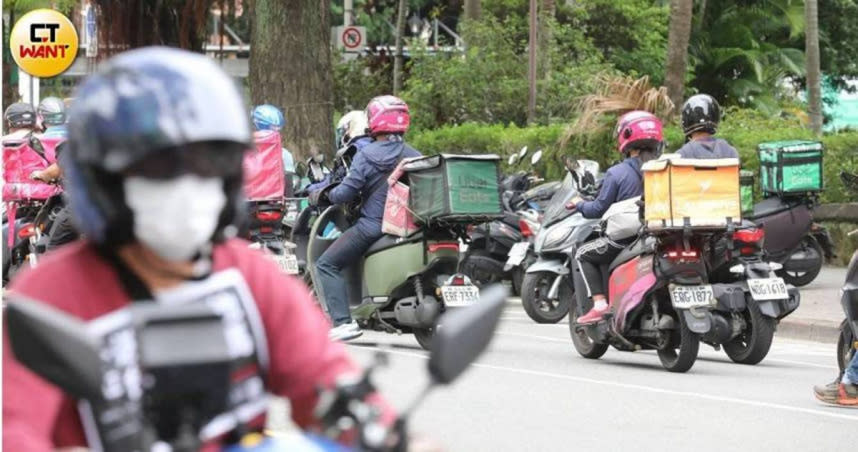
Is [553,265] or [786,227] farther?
[786,227]

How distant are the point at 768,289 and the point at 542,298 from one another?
457 centimetres

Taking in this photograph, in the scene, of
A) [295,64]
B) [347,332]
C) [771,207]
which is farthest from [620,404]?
[295,64]

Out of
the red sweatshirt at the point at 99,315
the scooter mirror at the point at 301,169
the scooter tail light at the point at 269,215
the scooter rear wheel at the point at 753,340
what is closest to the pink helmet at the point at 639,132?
the scooter rear wheel at the point at 753,340

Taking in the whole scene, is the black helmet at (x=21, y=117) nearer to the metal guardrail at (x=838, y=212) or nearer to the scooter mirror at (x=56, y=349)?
the metal guardrail at (x=838, y=212)

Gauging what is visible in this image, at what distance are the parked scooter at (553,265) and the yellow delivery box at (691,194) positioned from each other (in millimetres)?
3982

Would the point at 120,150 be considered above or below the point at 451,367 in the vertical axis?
above

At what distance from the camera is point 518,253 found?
1936 cm

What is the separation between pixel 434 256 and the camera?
1420 cm

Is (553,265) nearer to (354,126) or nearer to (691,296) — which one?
(354,126)

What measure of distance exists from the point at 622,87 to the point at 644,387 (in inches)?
479

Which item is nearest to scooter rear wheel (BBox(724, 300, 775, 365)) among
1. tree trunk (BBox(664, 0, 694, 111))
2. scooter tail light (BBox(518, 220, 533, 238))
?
scooter tail light (BBox(518, 220, 533, 238))

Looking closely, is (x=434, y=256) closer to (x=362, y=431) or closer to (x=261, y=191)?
(x=261, y=191)

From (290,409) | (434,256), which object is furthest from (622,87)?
(290,409)

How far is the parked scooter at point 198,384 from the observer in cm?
275
